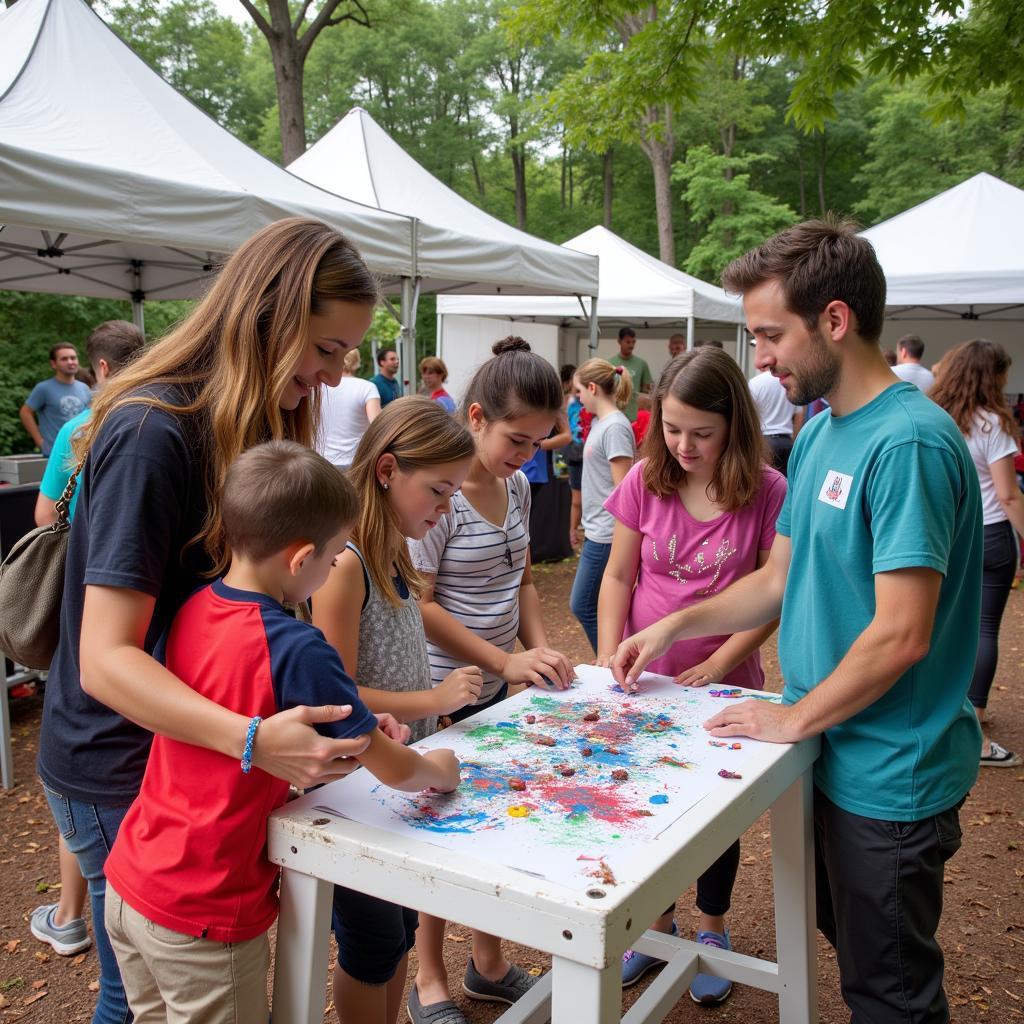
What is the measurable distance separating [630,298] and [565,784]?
30.4 ft

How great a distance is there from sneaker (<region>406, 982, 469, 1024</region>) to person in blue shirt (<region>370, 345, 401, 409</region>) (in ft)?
21.0

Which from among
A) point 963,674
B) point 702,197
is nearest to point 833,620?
point 963,674

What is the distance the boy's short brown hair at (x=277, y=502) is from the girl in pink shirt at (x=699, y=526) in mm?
1118

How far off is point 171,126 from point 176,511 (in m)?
4.34

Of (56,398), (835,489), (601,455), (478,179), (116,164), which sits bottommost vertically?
(601,455)

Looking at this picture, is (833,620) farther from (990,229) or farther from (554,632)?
(990,229)

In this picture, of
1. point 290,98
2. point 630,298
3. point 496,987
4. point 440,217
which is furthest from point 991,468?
point 290,98

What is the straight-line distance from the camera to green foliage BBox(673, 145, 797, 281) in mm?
20891

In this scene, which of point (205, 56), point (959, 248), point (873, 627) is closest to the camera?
point (873, 627)

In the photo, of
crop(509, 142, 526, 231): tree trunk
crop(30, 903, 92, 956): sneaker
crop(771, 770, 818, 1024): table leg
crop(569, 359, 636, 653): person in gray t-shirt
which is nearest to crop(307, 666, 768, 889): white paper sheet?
crop(771, 770, 818, 1024): table leg

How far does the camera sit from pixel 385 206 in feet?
22.0

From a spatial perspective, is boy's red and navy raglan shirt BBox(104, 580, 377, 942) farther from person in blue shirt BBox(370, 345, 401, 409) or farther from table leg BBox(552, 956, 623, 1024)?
person in blue shirt BBox(370, 345, 401, 409)

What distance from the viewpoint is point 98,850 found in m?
1.41

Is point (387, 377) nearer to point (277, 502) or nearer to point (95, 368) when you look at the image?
point (95, 368)
